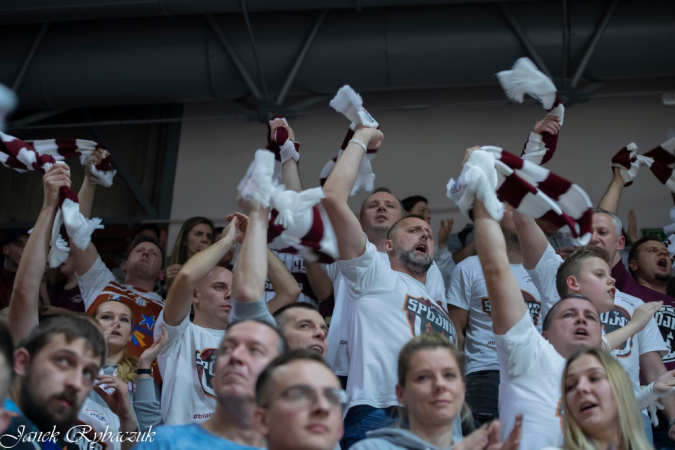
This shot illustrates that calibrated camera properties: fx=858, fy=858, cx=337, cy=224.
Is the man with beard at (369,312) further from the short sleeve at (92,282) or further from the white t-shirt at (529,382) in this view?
the short sleeve at (92,282)

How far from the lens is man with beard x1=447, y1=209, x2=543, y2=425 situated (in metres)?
4.06

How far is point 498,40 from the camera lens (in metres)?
5.97

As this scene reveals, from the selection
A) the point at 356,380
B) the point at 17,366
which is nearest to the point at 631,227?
the point at 356,380

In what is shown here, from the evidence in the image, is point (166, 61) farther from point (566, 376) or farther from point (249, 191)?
point (566, 376)

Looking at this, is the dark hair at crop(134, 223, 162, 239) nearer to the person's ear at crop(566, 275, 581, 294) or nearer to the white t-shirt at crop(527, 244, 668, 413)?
the white t-shirt at crop(527, 244, 668, 413)

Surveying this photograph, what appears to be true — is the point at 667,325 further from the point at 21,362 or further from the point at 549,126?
the point at 21,362

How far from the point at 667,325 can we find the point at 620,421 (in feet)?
7.28

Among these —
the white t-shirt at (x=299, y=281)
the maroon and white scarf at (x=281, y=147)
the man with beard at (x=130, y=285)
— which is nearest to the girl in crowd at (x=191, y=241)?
the man with beard at (x=130, y=285)

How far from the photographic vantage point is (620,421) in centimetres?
266

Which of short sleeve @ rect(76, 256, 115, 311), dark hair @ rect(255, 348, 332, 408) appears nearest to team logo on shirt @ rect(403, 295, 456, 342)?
dark hair @ rect(255, 348, 332, 408)

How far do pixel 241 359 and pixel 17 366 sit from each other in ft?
2.06

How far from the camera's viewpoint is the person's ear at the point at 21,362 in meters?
2.41

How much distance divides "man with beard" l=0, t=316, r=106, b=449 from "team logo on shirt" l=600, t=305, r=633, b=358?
2465 mm

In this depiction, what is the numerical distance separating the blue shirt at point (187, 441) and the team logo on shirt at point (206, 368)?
3.38ft
